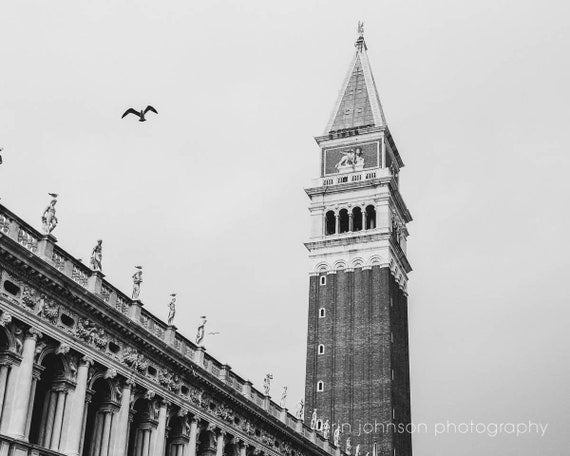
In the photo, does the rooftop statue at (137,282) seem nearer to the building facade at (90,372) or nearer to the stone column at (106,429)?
the building facade at (90,372)

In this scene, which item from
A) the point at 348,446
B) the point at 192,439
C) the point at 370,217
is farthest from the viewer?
the point at 370,217

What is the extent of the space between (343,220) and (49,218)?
61488 mm

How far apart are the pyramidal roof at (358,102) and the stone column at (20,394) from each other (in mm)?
69231

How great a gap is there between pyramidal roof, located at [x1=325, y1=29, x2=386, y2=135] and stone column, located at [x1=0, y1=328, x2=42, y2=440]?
227ft

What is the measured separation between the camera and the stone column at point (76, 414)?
123 feet

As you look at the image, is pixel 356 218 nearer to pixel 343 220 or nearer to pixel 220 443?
pixel 343 220

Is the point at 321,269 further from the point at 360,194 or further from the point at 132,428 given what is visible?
the point at 132,428

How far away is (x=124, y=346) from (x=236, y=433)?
1331 centimetres

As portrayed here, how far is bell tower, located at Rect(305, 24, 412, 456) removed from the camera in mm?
87875

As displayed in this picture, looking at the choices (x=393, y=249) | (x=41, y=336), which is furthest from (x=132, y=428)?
(x=393, y=249)

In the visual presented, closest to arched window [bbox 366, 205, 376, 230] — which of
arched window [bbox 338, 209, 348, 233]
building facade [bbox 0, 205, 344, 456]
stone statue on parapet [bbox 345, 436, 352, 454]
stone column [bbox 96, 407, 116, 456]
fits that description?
arched window [bbox 338, 209, 348, 233]

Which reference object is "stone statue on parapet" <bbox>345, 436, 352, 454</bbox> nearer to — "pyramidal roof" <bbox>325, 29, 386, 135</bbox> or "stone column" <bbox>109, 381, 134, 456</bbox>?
"pyramidal roof" <bbox>325, 29, 386, 135</bbox>

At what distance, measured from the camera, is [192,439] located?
47.8 meters

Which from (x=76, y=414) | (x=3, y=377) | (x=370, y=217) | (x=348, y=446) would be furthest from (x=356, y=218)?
(x=3, y=377)
